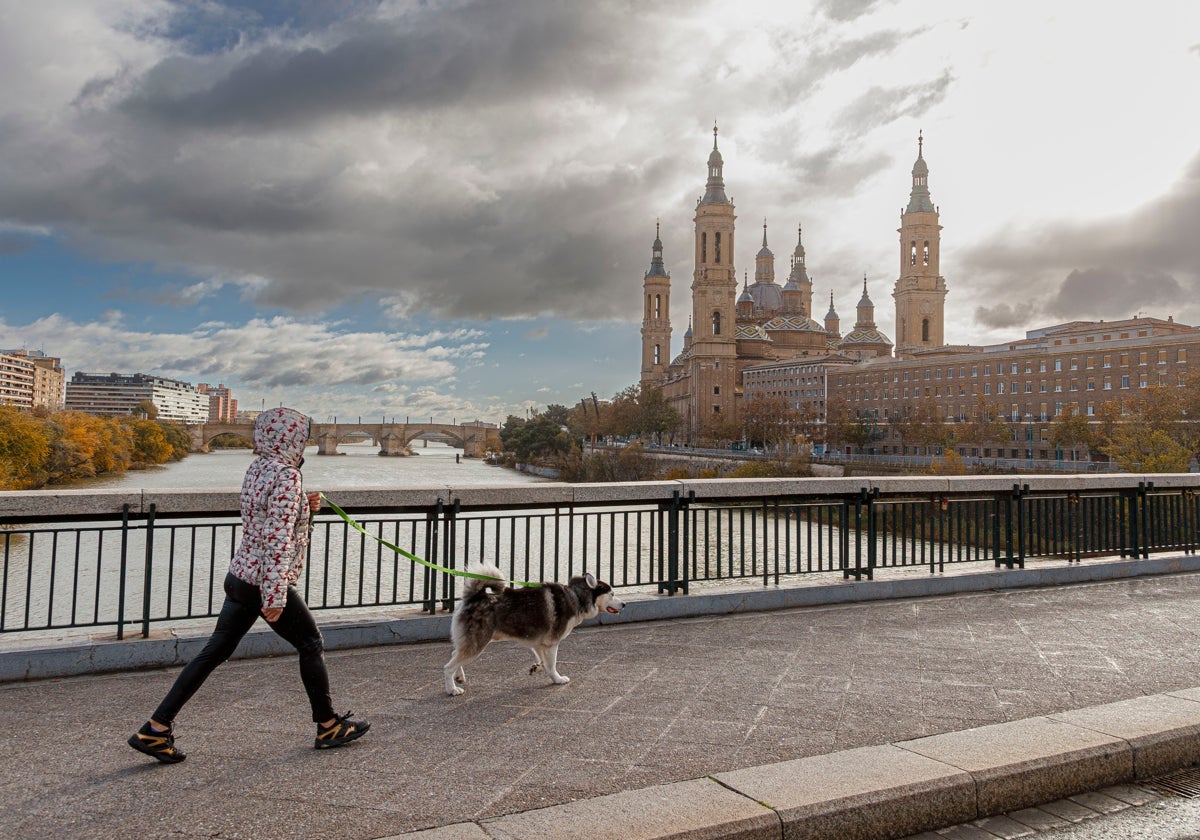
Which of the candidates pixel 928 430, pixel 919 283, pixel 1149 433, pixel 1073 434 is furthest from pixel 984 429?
pixel 919 283

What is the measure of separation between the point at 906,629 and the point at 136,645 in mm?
5579

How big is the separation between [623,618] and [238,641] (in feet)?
11.3

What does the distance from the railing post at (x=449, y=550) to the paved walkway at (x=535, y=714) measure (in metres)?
0.55

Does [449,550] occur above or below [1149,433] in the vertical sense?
below

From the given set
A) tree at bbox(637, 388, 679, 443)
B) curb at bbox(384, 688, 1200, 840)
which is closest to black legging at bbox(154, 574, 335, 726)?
curb at bbox(384, 688, 1200, 840)

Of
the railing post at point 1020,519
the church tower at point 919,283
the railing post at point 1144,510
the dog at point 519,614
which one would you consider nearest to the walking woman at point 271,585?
the dog at point 519,614

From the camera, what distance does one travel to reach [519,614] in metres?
4.95

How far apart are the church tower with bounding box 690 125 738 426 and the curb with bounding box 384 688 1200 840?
390ft

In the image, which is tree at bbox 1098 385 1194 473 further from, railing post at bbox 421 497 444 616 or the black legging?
the black legging

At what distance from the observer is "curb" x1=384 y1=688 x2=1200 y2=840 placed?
127 inches

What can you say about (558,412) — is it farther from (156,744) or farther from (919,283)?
(156,744)

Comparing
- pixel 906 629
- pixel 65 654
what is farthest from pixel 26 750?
pixel 906 629

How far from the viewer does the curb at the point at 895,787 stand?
3230mm

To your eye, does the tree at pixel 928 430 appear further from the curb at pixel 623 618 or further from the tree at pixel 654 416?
the curb at pixel 623 618
